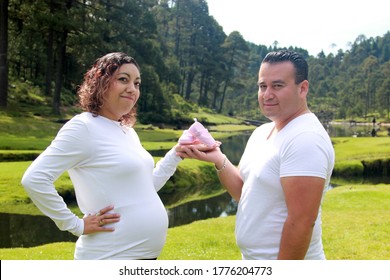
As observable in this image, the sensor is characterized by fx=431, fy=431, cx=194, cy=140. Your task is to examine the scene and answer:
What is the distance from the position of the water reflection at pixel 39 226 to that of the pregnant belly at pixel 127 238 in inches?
341

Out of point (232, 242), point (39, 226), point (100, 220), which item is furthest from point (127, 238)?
point (39, 226)

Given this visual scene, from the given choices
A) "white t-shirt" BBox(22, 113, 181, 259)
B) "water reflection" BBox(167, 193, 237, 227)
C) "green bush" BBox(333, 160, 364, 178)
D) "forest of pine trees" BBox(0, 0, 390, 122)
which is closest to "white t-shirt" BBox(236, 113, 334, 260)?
"white t-shirt" BBox(22, 113, 181, 259)

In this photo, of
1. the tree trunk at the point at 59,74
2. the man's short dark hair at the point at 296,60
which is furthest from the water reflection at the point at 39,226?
the tree trunk at the point at 59,74

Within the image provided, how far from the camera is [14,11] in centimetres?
3250

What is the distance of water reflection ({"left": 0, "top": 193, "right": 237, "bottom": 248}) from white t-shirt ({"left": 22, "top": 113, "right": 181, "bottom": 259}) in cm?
872

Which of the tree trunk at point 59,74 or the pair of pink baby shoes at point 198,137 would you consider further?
the tree trunk at point 59,74

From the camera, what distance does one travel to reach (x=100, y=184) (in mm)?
3121

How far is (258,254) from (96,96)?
1.70 metres

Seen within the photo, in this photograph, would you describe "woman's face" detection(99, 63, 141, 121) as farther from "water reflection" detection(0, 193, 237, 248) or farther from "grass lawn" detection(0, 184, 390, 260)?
"water reflection" detection(0, 193, 237, 248)

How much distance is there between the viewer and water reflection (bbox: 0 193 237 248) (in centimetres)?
1137

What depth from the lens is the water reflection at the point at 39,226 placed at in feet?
37.3

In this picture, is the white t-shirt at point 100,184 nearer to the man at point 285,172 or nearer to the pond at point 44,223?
the man at point 285,172

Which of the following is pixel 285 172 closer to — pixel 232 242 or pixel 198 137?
pixel 198 137
